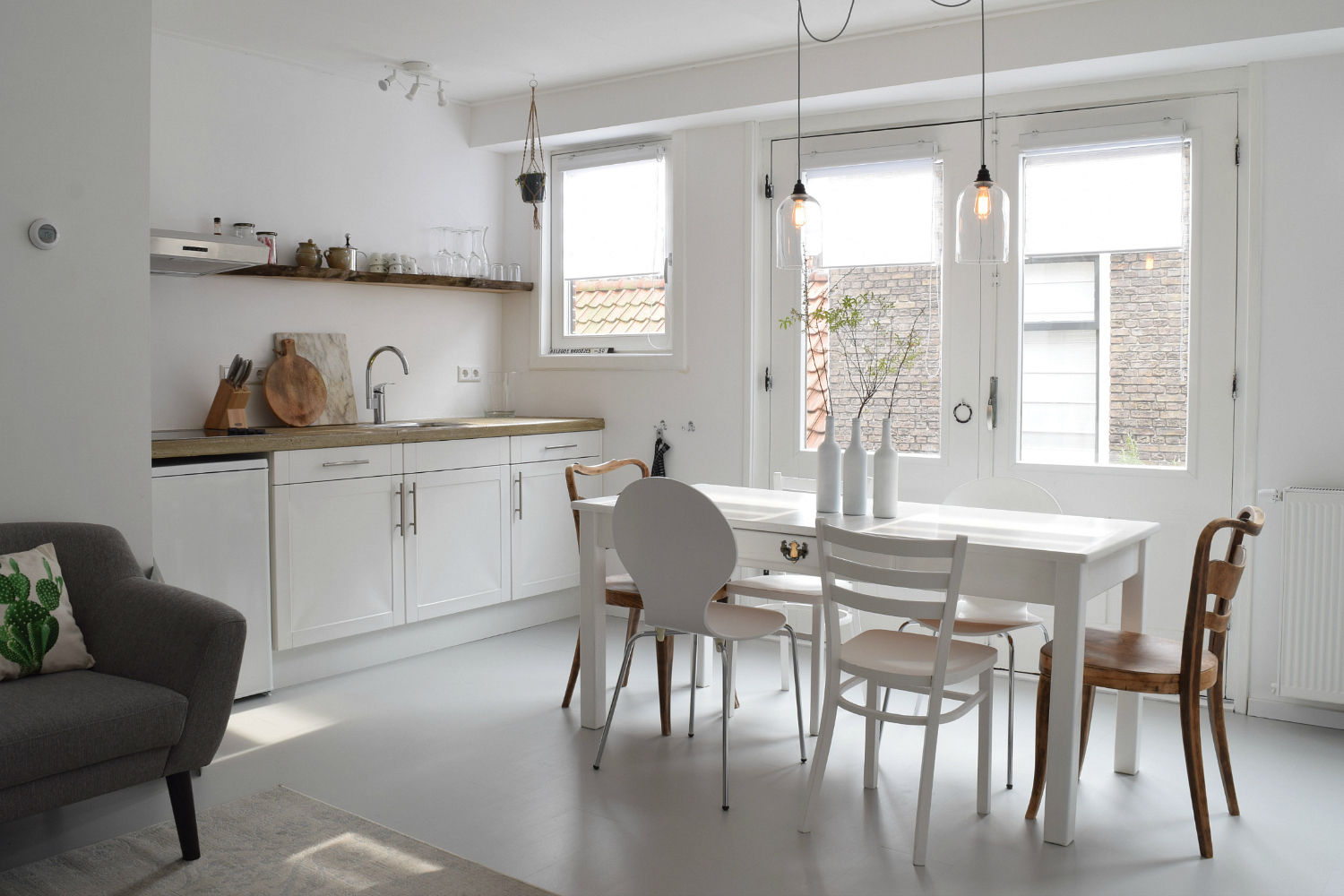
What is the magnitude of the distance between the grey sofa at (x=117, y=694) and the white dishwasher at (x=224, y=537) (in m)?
0.61

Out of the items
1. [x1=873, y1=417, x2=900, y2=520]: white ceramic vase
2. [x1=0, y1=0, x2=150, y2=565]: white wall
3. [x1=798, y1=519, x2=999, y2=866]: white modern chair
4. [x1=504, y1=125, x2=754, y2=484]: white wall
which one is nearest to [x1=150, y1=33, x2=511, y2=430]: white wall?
[x1=0, y1=0, x2=150, y2=565]: white wall

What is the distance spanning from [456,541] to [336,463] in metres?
0.73

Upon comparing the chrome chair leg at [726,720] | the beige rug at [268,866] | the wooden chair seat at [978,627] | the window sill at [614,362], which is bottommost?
the beige rug at [268,866]

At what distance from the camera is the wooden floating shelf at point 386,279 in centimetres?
449

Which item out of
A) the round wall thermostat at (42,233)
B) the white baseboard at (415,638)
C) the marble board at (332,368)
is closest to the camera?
the round wall thermostat at (42,233)

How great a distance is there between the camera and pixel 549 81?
201 inches

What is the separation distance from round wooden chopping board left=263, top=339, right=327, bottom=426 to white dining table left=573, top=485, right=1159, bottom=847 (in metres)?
1.71

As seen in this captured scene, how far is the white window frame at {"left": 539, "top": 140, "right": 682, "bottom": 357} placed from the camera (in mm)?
5211

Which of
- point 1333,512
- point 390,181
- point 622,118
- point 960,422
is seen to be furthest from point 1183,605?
point 390,181

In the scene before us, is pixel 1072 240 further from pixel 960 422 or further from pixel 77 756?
pixel 77 756

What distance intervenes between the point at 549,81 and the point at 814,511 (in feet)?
9.16

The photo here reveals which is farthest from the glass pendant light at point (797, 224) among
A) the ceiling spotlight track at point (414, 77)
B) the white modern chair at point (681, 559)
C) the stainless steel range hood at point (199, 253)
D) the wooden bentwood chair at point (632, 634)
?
the ceiling spotlight track at point (414, 77)

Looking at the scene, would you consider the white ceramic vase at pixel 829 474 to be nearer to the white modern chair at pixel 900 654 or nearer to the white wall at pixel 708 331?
the white modern chair at pixel 900 654

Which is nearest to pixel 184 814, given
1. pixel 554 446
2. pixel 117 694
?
pixel 117 694
